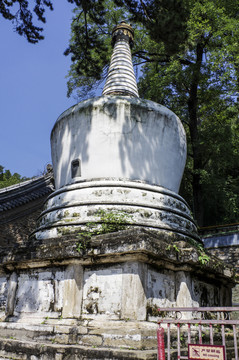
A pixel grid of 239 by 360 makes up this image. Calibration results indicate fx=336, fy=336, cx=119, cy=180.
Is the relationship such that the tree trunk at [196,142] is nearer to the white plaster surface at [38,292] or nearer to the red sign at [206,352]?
the white plaster surface at [38,292]

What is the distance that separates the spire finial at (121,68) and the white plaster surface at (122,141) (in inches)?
51.9

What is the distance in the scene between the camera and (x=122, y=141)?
5230mm

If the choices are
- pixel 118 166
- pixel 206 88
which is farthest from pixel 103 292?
pixel 206 88

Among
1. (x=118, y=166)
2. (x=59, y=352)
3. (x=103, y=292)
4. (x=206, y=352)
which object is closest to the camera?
(x=206, y=352)

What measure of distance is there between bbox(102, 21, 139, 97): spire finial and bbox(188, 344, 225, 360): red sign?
16.3 feet

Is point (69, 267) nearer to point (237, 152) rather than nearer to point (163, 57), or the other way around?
point (237, 152)

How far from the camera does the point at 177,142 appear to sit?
565 cm

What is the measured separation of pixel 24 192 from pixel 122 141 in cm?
803

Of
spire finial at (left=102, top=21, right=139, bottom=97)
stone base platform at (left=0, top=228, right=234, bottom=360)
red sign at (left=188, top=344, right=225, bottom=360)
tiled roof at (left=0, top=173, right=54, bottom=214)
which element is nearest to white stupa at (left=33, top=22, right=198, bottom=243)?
stone base platform at (left=0, top=228, right=234, bottom=360)

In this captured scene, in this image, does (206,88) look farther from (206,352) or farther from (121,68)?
(206,352)

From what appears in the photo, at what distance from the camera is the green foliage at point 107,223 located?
14.0ft

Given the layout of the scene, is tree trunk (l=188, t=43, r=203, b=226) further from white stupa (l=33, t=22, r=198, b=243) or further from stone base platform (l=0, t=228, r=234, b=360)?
stone base platform (l=0, t=228, r=234, b=360)

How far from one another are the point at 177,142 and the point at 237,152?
883cm

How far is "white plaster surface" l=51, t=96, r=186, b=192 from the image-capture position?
5180 millimetres
